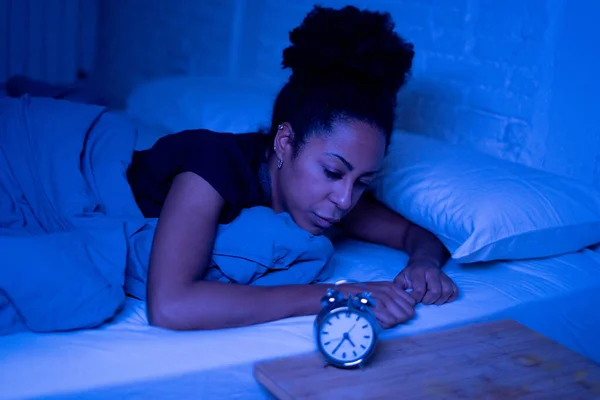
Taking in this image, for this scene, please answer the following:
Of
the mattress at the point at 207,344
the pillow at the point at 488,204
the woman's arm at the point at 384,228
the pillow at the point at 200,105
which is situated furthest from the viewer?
the pillow at the point at 200,105

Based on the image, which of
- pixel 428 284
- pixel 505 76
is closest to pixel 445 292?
pixel 428 284

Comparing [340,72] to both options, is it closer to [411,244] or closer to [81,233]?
[411,244]

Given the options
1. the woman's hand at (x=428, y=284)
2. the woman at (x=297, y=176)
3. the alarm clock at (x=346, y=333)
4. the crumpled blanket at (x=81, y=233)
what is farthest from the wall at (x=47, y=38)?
the alarm clock at (x=346, y=333)

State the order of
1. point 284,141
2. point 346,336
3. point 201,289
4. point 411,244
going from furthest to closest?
1. point 411,244
2. point 284,141
3. point 201,289
4. point 346,336

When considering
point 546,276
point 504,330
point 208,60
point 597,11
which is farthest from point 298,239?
point 208,60

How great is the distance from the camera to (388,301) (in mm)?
1156

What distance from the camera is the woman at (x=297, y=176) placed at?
1.09 m

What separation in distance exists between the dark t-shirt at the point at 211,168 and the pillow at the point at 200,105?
0.57m

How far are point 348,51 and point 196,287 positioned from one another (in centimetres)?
57

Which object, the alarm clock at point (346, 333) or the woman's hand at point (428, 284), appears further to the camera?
the woman's hand at point (428, 284)

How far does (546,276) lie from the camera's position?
56.2 inches

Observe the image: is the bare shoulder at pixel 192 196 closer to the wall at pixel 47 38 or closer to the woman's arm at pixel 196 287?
the woman's arm at pixel 196 287

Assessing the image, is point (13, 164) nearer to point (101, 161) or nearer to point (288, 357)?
point (101, 161)

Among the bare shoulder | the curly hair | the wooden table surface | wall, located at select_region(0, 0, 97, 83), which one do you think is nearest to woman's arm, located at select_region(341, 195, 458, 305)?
the wooden table surface
